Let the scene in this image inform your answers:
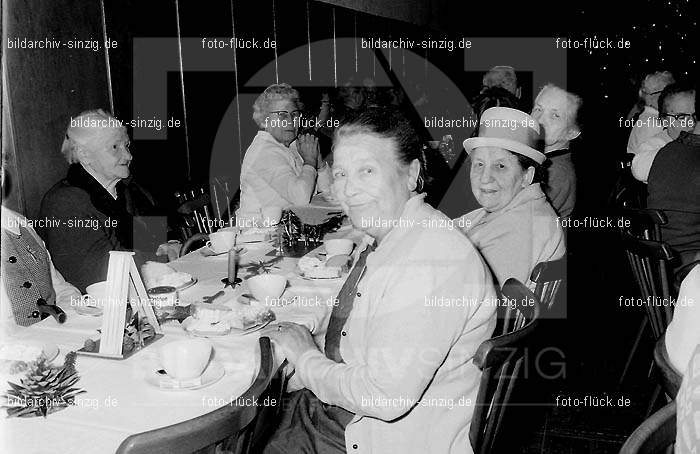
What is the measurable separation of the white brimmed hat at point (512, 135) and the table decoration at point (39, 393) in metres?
1.71

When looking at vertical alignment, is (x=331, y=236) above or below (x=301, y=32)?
below

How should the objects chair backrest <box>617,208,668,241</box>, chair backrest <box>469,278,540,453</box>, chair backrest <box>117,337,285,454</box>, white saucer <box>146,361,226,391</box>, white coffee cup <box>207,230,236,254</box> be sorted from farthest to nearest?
1. chair backrest <box>617,208,668,241</box>
2. white coffee cup <box>207,230,236,254</box>
3. white saucer <box>146,361,226,391</box>
4. chair backrest <box>469,278,540,453</box>
5. chair backrest <box>117,337,285,454</box>

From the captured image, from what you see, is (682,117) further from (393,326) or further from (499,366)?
(393,326)

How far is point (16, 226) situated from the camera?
7.38 ft

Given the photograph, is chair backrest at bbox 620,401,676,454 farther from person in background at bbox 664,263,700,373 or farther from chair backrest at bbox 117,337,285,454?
chair backrest at bbox 117,337,285,454

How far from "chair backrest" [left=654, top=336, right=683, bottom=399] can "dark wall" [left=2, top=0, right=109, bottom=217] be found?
321cm

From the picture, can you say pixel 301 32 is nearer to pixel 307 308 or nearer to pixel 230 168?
pixel 230 168

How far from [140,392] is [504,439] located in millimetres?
1865

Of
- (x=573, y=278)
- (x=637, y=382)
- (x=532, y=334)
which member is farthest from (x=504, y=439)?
(x=573, y=278)

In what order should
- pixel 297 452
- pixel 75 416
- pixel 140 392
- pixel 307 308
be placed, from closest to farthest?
1. pixel 75 416
2. pixel 140 392
3. pixel 297 452
4. pixel 307 308

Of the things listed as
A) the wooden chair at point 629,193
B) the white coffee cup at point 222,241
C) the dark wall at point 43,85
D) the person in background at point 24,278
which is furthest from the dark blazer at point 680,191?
the dark wall at point 43,85

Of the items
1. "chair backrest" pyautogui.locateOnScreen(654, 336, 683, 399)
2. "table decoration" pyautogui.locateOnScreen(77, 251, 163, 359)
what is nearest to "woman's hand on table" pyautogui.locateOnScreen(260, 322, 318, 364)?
"table decoration" pyautogui.locateOnScreen(77, 251, 163, 359)

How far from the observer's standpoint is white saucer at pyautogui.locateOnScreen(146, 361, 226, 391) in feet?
4.77

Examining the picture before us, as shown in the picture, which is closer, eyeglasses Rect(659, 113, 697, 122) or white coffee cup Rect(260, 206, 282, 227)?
white coffee cup Rect(260, 206, 282, 227)
